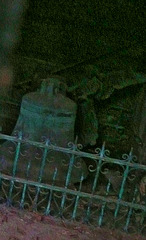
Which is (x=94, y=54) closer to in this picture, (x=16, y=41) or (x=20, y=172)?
(x=16, y=41)

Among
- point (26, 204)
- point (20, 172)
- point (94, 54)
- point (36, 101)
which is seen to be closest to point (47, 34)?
point (94, 54)

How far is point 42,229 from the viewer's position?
468 cm

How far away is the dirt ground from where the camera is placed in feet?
14.9

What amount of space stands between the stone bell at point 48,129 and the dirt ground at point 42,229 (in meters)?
0.95

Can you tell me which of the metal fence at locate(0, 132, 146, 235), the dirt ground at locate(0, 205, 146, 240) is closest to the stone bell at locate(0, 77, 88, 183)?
the metal fence at locate(0, 132, 146, 235)

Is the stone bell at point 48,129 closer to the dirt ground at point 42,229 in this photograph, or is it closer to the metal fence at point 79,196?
the metal fence at point 79,196

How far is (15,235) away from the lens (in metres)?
4.50

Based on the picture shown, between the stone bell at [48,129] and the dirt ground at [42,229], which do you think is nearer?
the dirt ground at [42,229]

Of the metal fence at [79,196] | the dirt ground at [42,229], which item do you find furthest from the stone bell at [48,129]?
the dirt ground at [42,229]

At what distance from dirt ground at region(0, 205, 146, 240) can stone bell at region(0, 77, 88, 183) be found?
95 cm

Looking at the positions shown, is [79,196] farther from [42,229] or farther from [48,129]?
[48,129]

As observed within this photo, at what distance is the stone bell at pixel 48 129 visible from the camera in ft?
19.1

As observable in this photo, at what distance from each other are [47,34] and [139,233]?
437 centimetres

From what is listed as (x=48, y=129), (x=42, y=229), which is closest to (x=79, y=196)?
(x=42, y=229)
